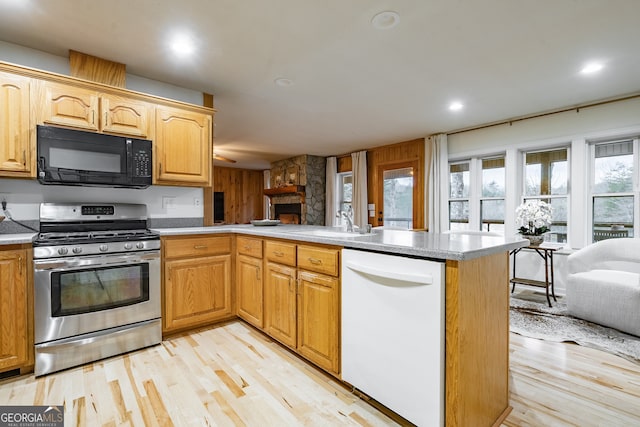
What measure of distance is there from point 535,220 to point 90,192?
4.73 m

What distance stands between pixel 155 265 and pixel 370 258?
1.84 meters

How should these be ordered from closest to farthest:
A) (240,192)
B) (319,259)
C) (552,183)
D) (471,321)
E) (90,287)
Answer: (471,321) → (319,259) → (90,287) → (552,183) → (240,192)

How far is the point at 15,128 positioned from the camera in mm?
2188

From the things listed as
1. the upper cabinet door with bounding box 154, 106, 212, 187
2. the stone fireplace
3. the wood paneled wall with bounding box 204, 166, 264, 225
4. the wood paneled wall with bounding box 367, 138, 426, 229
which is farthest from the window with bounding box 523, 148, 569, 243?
the wood paneled wall with bounding box 204, 166, 264, 225

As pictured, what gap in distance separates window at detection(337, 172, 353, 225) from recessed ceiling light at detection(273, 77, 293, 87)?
4.08 m

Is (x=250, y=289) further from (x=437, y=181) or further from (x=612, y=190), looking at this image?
(x=612, y=190)

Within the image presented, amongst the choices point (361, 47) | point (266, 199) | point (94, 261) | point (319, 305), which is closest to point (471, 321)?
point (319, 305)

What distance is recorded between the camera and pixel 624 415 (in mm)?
1643

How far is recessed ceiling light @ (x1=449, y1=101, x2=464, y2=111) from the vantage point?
374 cm

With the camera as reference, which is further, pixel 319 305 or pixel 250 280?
pixel 250 280

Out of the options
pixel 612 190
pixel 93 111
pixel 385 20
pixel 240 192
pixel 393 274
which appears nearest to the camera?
pixel 393 274

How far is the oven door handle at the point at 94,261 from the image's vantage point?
2.05 metres

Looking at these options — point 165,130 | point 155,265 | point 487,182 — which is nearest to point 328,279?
point 155,265

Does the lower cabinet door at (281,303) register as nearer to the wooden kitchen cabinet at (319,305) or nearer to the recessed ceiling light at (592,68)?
the wooden kitchen cabinet at (319,305)
